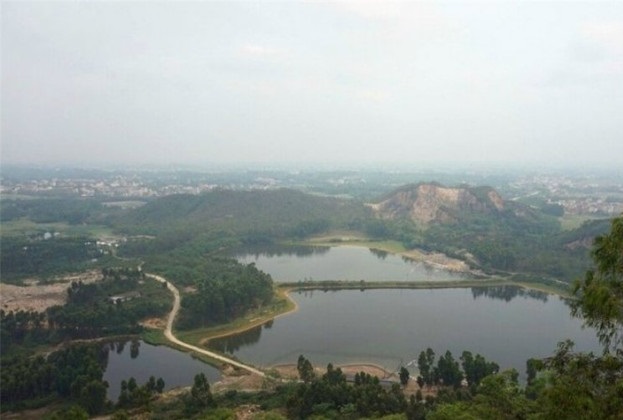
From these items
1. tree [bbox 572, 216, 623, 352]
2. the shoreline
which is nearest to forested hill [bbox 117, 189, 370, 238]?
the shoreline

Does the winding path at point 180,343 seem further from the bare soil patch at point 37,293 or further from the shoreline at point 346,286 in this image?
the bare soil patch at point 37,293

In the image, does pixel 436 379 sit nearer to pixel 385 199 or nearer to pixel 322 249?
pixel 322 249

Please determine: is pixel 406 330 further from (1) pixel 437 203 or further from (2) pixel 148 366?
(1) pixel 437 203

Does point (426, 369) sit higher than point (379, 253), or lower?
lower

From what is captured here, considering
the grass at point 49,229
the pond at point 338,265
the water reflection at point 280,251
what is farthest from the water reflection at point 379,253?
the grass at point 49,229

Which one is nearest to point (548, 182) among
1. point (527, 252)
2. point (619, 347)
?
point (527, 252)

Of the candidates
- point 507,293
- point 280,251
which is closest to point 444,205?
point 280,251
